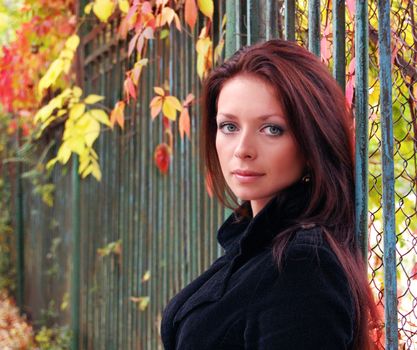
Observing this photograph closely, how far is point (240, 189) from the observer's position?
208cm

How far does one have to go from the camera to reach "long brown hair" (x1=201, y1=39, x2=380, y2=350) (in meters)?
1.90

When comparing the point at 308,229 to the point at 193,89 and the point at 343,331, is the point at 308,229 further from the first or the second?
the point at 193,89

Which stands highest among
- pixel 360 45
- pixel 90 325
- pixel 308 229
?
pixel 360 45

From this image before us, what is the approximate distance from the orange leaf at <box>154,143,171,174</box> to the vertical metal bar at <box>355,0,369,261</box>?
2515 mm

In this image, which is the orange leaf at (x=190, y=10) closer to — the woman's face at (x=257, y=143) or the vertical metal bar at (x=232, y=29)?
the vertical metal bar at (x=232, y=29)

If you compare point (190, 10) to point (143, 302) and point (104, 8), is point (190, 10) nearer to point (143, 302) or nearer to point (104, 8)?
point (104, 8)

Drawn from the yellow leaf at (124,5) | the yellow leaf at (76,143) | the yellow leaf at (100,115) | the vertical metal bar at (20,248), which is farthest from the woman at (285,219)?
the vertical metal bar at (20,248)

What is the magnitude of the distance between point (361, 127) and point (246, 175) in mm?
319

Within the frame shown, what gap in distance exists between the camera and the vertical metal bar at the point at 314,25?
2361 mm

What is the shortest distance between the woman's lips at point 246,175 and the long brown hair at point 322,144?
0.07 metres

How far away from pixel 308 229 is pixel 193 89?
247 centimetres

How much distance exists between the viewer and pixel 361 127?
2.10 metres

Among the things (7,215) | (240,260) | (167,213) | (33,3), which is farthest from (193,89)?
(7,215)

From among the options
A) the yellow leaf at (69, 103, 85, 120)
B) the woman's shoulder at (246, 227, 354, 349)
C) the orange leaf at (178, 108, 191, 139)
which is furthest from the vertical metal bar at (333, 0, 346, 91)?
the yellow leaf at (69, 103, 85, 120)
